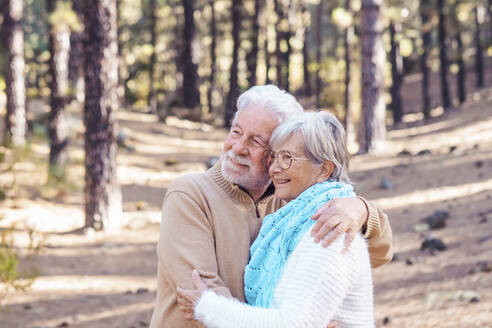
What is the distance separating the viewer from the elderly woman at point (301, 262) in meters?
2.21

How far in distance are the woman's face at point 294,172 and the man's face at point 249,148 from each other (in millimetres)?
315

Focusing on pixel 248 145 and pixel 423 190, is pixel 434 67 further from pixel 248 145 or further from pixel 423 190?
pixel 248 145

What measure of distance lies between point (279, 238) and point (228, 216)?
0.50 meters

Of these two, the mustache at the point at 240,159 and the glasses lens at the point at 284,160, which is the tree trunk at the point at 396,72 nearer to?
the mustache at the point at 240,159

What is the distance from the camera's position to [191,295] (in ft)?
8.63

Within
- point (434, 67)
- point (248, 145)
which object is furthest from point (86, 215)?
point (434, 67)

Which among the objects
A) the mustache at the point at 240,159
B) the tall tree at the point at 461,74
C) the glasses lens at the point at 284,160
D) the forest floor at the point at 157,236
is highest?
the glasses lens at the point at 284,160

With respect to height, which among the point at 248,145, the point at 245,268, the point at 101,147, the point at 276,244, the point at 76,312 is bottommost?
the point at 76,312

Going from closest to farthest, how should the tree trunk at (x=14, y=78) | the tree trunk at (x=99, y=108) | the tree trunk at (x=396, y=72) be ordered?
the tree trunk at (x=99, y=108)
the tree trunk at (x=14, y=78)
the tree trunk at (x=396, y=72)

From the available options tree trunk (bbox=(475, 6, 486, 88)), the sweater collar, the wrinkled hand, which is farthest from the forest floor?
tree trunk (bbox=(475, 6, 486, 88))

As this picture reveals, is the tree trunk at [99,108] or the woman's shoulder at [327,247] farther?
the tree trunk at [99,108]

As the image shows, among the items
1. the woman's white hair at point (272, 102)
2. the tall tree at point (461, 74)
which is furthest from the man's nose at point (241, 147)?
the tall tree at point (461, 74)

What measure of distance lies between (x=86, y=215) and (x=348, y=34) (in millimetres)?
13203

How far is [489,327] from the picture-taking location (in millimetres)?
5734
